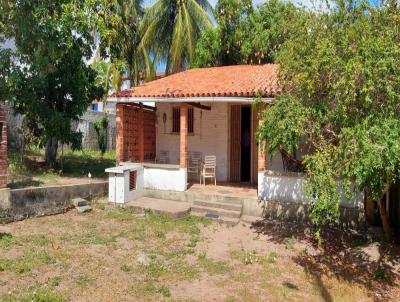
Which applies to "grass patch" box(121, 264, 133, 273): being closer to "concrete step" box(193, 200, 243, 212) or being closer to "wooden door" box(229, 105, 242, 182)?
"concrete step" box(193, 200, 243, 212)

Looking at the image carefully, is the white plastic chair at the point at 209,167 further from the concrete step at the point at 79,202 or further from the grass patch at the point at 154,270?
the grass patch at the point at 154,270

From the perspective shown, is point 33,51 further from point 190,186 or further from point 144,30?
point 144,30

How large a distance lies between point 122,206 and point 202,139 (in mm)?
4268

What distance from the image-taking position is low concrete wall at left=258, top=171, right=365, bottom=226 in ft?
32.2

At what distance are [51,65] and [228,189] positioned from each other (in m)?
6.44

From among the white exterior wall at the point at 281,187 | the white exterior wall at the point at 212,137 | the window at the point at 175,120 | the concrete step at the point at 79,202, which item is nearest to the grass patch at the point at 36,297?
the concrete step at the point at 79,202

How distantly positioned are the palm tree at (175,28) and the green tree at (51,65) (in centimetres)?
740

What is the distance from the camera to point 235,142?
45.2 ft

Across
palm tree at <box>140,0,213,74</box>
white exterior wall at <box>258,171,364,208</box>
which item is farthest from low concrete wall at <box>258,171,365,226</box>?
palm tree at <box>140,0,213,74</box>

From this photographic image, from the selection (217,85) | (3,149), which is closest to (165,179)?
(217,85)

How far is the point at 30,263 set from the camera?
679 cm

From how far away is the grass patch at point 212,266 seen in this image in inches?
282

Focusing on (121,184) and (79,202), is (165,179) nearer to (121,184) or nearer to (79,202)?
(121,184)

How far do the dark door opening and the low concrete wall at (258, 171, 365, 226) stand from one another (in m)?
3.00
